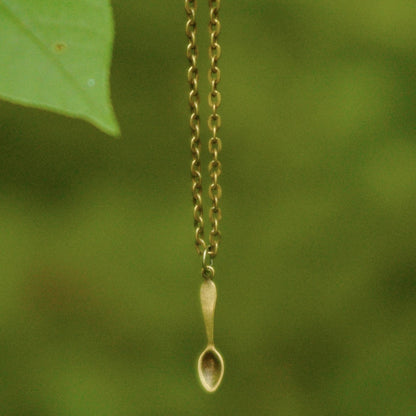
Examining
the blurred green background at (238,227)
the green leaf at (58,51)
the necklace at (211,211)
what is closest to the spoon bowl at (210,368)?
the necklace at (211,211)

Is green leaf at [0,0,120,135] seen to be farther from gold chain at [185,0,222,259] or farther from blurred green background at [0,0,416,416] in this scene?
blurred green background at [0,0,416,416]

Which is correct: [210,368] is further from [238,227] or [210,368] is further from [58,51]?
[238,227]

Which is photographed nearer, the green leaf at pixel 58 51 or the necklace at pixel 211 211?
the green leaf at pixel 58 51

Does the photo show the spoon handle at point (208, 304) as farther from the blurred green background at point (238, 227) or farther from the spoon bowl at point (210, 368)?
the blurred green background at point (238, 227)

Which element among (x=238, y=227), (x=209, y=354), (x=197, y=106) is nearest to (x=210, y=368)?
(x=209, y=354)

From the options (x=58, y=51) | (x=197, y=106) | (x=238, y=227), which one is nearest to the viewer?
Result: (x=58, y=51)

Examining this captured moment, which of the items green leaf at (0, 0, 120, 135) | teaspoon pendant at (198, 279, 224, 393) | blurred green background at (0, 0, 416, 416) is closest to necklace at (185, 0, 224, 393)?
teaspoon pendant at (198, 279, 224, 393)
